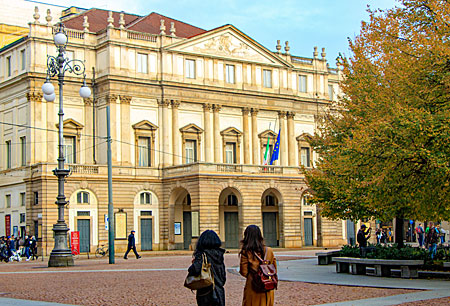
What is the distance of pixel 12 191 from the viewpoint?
203 feet

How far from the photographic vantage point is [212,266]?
12164mm

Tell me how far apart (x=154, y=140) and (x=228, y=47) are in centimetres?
1154

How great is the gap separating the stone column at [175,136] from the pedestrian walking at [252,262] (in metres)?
51.8

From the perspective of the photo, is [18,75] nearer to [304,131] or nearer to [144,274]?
[304,131]

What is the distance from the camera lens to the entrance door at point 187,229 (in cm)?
6328

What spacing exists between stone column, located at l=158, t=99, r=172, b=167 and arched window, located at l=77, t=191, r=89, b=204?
786 centimetres

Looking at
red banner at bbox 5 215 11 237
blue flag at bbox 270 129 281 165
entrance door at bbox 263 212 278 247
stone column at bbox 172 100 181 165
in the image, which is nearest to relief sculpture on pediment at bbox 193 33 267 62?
stone column at bbox 172 100 181 165

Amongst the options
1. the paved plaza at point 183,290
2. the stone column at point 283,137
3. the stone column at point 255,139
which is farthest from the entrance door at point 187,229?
the paved plaza at point 183,290

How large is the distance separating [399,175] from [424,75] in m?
3.16

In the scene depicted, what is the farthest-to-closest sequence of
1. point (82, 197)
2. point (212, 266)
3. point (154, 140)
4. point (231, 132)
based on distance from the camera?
point (231, 132) < point (154, 140) < point (82, 197) < point (212, 266)

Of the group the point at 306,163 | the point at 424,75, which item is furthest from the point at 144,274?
the point at 306,163

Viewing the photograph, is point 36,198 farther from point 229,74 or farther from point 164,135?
point 229,74

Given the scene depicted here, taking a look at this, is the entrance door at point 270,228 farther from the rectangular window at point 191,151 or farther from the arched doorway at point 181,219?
the rectangular window at point 191,151

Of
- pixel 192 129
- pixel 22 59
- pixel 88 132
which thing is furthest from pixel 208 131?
pixel 22 59
